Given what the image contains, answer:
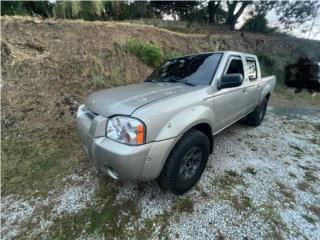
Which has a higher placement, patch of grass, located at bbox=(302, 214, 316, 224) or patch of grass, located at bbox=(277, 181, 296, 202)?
patch of grass, located at bbox=(302, 214, 316, 224)

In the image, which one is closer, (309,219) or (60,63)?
(309,219)

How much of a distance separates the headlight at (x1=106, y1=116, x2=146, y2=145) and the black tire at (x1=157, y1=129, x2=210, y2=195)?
480 mm

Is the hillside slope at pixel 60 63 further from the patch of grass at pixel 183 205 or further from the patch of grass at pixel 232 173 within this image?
the patch of grass at pixel 232 173

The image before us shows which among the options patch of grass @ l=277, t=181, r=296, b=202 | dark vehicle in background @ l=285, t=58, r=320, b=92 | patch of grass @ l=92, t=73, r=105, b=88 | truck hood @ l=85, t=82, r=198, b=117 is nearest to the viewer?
truck hood @ l=85, t=82, r=198, b=117

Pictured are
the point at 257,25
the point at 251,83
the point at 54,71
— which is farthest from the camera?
the point at 257,25

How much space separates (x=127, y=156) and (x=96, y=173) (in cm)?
132

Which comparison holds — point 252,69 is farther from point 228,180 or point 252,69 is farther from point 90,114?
point 90,114

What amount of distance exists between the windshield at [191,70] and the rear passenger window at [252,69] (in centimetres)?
112

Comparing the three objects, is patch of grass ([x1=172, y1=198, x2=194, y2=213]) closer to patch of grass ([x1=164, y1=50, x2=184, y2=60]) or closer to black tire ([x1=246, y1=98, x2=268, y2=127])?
black tire ([x1=246, y1=98, x2=268, y2=127])

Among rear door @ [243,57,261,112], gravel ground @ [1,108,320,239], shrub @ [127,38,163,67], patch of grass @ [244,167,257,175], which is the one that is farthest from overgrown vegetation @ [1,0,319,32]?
patch of grass @ [244,167,257,175]

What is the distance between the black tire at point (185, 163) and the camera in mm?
2008

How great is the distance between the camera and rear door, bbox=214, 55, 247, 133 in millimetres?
2684

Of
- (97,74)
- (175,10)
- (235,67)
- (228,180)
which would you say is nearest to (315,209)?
(228,180)

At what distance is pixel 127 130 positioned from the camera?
1.75 m
